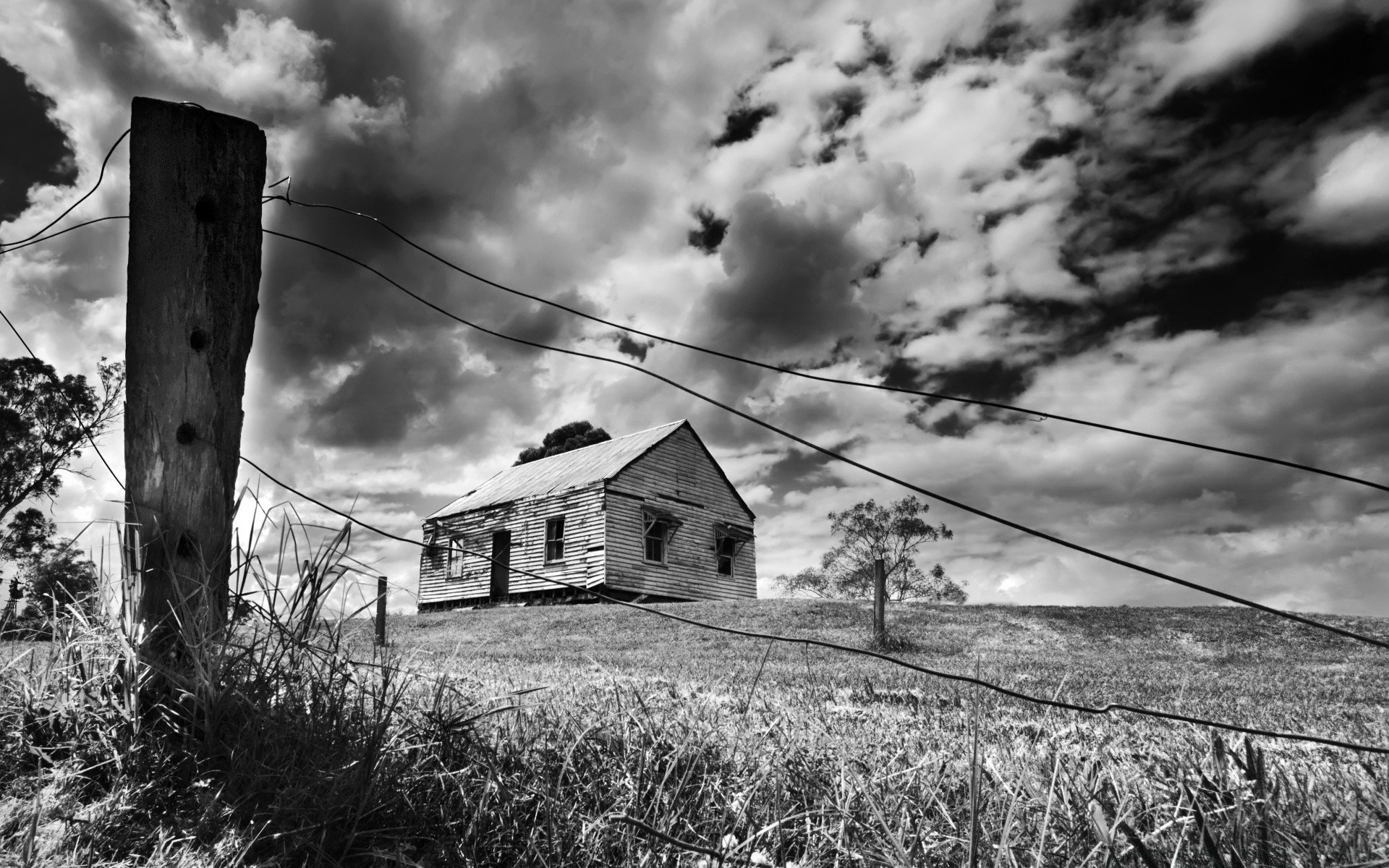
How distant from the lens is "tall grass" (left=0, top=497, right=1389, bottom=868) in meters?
2.02

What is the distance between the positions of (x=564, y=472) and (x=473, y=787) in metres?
27.9

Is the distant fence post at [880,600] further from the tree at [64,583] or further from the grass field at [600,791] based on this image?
the tree at [64,583]

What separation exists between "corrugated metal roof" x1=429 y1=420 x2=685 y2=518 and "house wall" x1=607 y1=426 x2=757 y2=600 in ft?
2.14

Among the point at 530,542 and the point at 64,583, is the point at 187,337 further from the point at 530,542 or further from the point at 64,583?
the point at 530,542

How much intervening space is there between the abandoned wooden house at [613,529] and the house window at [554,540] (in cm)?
4

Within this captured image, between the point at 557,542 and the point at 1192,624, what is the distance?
60.5 ft

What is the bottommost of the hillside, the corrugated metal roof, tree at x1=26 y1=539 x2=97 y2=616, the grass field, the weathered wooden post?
the hillside

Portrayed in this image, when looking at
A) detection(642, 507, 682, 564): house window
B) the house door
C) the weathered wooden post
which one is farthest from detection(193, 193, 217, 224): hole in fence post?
the house door

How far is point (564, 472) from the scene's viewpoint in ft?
98.4

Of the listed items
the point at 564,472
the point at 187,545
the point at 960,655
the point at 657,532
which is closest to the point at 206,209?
the point at 187,545

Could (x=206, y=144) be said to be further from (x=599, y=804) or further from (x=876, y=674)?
(x=876, y=674)

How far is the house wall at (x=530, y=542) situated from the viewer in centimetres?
2614

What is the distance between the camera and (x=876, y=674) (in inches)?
321

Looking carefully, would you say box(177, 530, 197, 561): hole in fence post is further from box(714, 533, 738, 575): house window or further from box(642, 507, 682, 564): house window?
box(714, 533, 738, 575): house window
